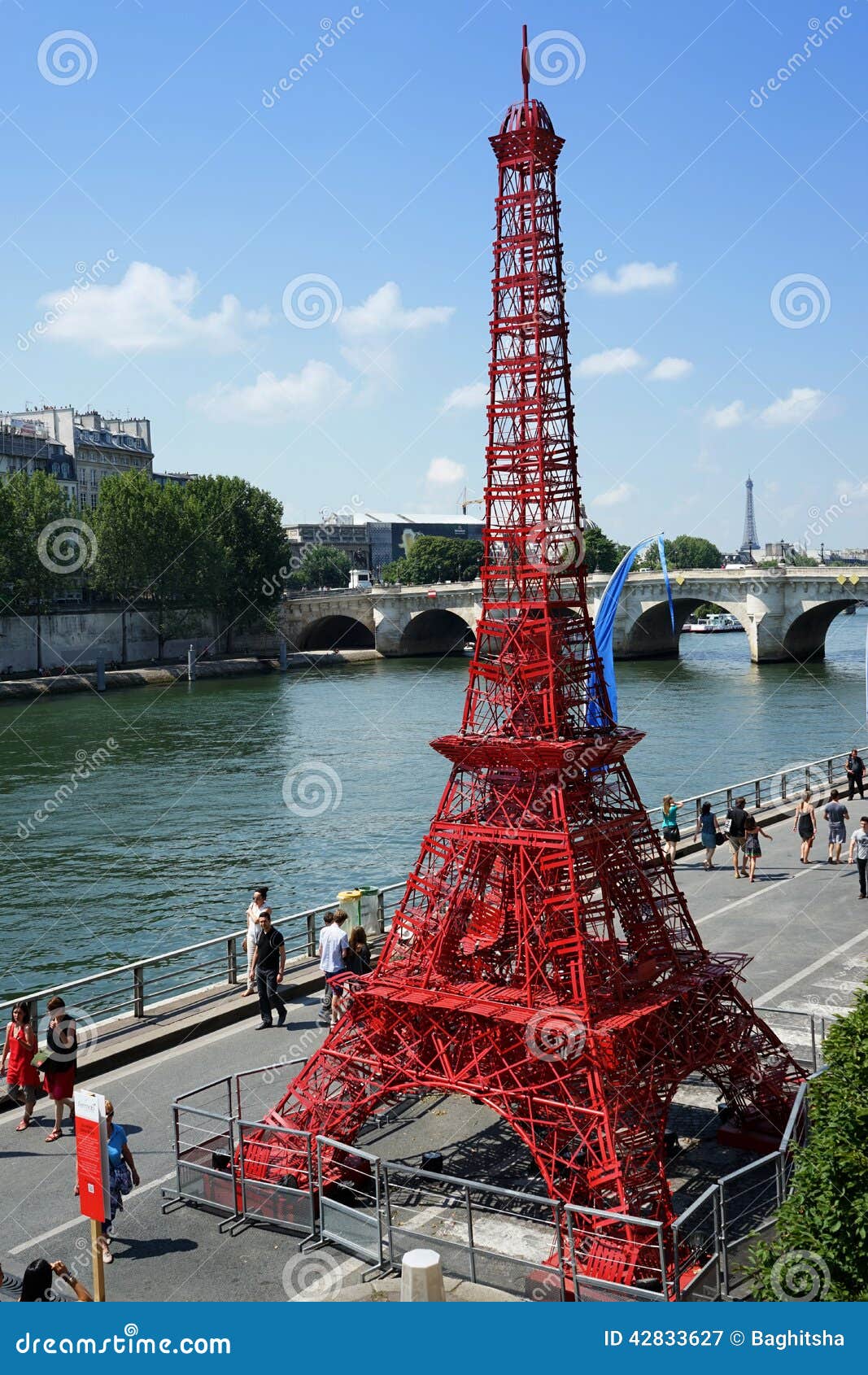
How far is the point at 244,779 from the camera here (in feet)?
146

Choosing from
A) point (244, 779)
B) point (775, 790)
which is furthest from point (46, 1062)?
point (244, 779)

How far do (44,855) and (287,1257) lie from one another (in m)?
24.8

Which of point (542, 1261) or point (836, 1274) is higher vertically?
point (836, 1274)

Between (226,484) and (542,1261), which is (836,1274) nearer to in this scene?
(542,1261)

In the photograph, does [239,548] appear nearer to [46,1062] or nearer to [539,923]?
[46,1062]

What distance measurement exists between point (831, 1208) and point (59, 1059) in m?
7.61

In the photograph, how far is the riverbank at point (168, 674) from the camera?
74.8m

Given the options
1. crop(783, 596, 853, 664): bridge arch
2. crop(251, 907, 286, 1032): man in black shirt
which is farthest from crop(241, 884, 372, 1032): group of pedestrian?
crop(783, 596, 853, 664): bridge arch

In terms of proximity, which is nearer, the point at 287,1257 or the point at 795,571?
the point at 287,1257

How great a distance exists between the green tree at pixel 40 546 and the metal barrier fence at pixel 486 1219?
71973 millimetres

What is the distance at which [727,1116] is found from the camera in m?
12.4

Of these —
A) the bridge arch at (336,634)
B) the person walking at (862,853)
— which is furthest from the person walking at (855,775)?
the bridge arch at (336,634)

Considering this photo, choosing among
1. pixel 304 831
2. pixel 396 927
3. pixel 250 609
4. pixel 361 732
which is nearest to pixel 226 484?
pixel 250 609

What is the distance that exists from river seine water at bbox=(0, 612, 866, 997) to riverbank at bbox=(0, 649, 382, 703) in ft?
7.59
